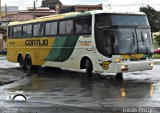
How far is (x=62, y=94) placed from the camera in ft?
46.7

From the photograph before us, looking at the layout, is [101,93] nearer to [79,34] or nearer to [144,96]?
[144,96]

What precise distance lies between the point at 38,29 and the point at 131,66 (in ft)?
28.7

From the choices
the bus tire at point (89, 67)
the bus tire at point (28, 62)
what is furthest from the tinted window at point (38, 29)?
the bus tire at point (89, 67)

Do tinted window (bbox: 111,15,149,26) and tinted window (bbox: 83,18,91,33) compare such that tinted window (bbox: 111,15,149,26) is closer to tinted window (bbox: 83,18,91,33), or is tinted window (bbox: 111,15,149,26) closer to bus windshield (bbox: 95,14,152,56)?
bus windshield (bbox: 95,14,152,56)

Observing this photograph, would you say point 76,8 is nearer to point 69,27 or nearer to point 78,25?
point 69,27

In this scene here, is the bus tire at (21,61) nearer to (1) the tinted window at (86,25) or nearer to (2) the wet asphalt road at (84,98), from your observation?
(1) the tinted window at (86,25)

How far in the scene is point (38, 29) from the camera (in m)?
26.4

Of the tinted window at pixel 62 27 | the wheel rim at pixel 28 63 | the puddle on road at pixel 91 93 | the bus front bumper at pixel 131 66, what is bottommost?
the wheel rim at pixel 28 63

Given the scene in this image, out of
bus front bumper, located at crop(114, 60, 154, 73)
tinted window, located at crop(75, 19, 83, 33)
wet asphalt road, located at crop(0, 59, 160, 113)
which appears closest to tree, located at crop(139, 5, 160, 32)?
tinted window, located at crop(75, 19, 83, 33)

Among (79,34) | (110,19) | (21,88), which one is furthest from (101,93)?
(79,34)

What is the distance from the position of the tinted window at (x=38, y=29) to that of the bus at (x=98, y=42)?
105 mm

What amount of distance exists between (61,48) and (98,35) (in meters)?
3.87

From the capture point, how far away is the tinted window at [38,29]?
25978 millimetres

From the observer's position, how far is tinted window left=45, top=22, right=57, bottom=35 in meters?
24.4
